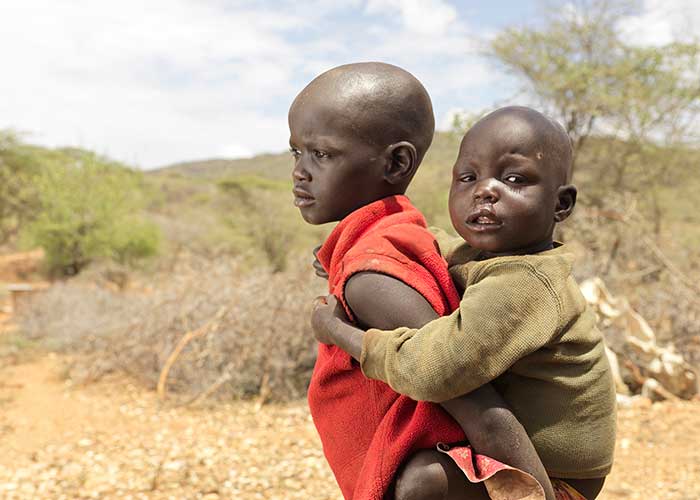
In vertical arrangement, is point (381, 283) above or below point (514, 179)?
below

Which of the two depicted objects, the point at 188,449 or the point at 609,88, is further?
the point at 609,88

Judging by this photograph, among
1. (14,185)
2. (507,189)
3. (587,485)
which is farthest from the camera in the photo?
(14,185)

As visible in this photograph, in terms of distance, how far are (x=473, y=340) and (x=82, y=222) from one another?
1336 centimetres

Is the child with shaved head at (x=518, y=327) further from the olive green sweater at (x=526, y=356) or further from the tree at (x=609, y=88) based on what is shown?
the tree at (x=609, y=88)

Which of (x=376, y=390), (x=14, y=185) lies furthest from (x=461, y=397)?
(x=14, y=185)

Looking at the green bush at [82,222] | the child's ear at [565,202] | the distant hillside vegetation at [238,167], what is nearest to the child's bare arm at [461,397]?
the child's ear at [565,202]

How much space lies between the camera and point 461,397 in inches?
52.6

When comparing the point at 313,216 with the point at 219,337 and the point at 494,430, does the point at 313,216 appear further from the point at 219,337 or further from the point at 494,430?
the point at 219,337

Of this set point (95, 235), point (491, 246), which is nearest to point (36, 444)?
point (491, 246)

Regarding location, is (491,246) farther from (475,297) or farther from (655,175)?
(655,175)

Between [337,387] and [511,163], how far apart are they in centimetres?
60

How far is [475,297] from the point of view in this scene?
4.27ft

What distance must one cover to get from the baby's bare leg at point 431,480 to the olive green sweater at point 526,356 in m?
0.15

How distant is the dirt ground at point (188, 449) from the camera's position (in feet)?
13.6
